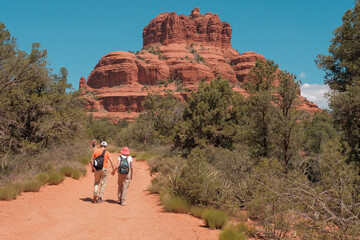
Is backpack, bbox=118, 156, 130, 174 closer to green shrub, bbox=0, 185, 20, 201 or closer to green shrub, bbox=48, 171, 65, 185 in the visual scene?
green shrub, bbox=0, 185, 20, 201

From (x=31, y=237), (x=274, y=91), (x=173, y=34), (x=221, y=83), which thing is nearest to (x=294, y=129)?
(x=274, y=91)

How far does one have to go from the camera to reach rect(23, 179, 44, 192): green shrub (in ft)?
32.1

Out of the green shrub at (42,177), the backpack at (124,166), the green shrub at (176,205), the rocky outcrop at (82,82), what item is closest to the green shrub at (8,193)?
the green shrub at (42,177)

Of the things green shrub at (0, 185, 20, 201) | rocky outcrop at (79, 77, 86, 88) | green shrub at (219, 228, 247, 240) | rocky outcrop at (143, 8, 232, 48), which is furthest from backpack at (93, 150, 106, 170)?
rocky outcrop at (143, 8, 232, 48)

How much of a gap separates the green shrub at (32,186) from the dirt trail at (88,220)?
0.75ft

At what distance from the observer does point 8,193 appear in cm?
834

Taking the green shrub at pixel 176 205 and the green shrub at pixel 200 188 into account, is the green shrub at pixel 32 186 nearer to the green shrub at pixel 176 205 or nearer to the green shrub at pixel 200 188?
the green shrub at pixel 176 205

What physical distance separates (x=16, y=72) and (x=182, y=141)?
38.1ft

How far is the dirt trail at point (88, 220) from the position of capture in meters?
5.52

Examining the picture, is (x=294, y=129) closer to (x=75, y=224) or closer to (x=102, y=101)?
(x=75, y=224)

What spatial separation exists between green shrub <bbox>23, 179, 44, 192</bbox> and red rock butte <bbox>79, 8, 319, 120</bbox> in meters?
72.7

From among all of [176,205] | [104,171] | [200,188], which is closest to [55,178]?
[104,171]

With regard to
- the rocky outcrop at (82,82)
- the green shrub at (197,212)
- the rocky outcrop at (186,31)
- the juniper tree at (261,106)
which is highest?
the rocky outcrop at (186,31)

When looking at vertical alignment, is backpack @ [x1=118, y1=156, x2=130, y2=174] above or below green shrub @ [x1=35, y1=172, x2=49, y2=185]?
above
